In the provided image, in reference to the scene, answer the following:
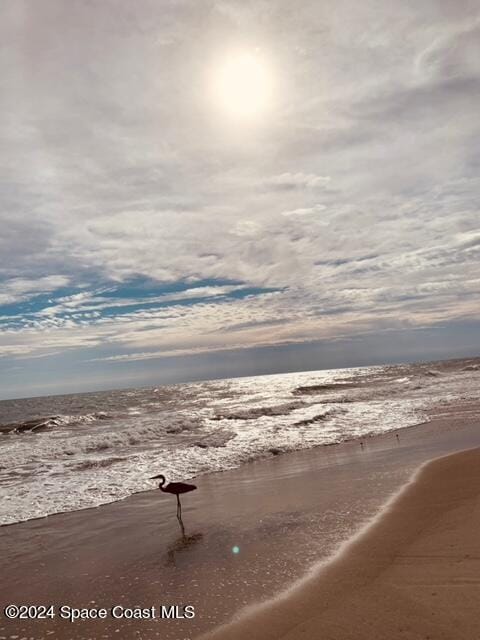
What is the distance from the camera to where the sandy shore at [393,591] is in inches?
172

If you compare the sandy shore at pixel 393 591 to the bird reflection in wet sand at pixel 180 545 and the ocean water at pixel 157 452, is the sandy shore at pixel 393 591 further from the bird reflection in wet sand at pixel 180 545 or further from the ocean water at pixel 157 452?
the ocean water at pixel 157 452

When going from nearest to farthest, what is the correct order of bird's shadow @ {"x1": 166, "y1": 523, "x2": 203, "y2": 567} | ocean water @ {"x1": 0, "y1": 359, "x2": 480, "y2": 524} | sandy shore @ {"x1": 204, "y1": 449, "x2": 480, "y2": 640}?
1. sandy shore @ {"x1": 204, "y1": 449, "x2": 480, "y2": 640}
2. bird's shadow @ {"x1": 166, "y1": 523, "x2": 203, "y2": 567}
3. ocean water @ {"x1": 0, "y1": 359, "x2": 480, "y2": 524}

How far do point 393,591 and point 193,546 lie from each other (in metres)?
3.45

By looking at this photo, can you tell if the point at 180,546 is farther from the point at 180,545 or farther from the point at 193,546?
the point at 193,546

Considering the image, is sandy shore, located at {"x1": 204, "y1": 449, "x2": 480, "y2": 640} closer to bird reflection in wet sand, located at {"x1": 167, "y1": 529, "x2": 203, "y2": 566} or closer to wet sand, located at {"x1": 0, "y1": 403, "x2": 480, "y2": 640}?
wet sand, located at {"x1": 0, "y1": 403, "x2": 480, "y2": 640}

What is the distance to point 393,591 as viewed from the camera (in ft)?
16.5

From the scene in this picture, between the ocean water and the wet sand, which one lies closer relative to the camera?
the wet sand

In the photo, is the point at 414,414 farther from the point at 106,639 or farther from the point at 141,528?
the point at 106,639

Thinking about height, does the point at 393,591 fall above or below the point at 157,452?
above

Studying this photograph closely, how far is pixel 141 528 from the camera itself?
8.49 m

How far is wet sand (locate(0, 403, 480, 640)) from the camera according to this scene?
5348mm

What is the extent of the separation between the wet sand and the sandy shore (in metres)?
0.38

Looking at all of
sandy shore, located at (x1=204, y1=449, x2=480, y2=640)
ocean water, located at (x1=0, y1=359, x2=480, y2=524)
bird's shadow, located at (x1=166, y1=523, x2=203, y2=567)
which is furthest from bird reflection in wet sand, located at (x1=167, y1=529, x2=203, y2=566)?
ocean water, located at (x1=0, y1=359, x2=480, y2=524)

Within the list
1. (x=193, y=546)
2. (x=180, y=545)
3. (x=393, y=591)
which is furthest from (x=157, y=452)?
(x=393, y=591)
